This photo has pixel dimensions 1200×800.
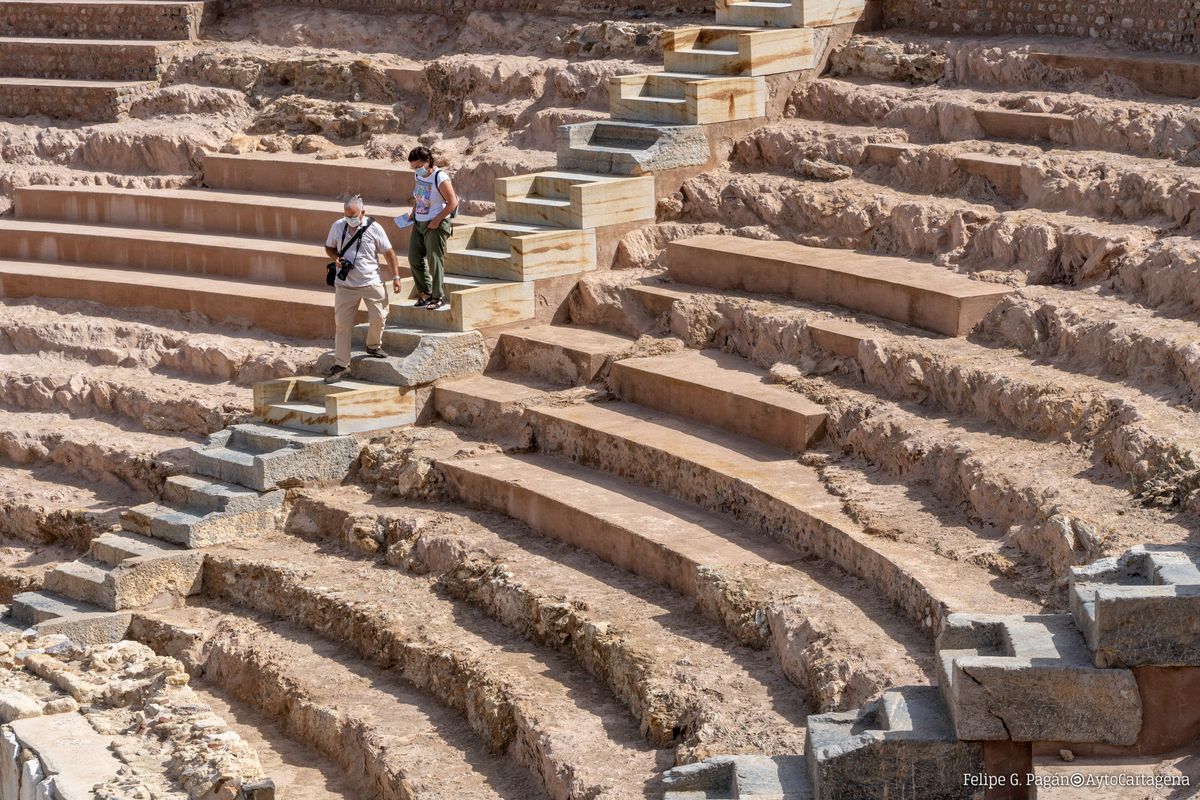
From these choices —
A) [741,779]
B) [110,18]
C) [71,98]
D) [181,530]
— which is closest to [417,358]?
[181,530]

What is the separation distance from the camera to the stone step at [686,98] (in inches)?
539

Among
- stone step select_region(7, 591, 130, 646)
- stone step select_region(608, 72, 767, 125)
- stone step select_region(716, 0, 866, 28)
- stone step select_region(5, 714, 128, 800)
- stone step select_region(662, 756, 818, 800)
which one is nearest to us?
stone step select_region(662, 756, 818, 800)

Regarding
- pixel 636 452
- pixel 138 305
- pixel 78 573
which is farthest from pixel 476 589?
pixel 138 305

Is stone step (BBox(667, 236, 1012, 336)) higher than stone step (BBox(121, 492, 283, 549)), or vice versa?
stone step (BBox(667, 236, 1012, 336))

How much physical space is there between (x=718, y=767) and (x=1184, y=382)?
3501mm

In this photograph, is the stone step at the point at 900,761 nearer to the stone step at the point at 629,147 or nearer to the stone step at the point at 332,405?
the stone step at the point at 332,405

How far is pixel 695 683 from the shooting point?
26.5 feet

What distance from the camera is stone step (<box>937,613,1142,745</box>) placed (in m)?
5.95

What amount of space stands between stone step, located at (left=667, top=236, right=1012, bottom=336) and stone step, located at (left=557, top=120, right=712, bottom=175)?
97 centimetres

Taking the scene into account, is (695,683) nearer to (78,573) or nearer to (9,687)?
(9,687)

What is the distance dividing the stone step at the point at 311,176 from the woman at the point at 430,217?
2233mm

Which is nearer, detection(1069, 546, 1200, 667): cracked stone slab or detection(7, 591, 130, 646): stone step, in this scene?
detection(1069, 546, 1200, 667): cracked stone slab

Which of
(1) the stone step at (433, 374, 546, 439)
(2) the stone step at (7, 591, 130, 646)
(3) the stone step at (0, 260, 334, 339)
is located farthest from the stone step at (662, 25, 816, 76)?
(2) the stone step at (7, 591, 130, 646)

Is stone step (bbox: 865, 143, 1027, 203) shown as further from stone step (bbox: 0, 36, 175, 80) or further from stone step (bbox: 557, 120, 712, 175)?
stone step (bbox: 0, 36, 175, 80)
